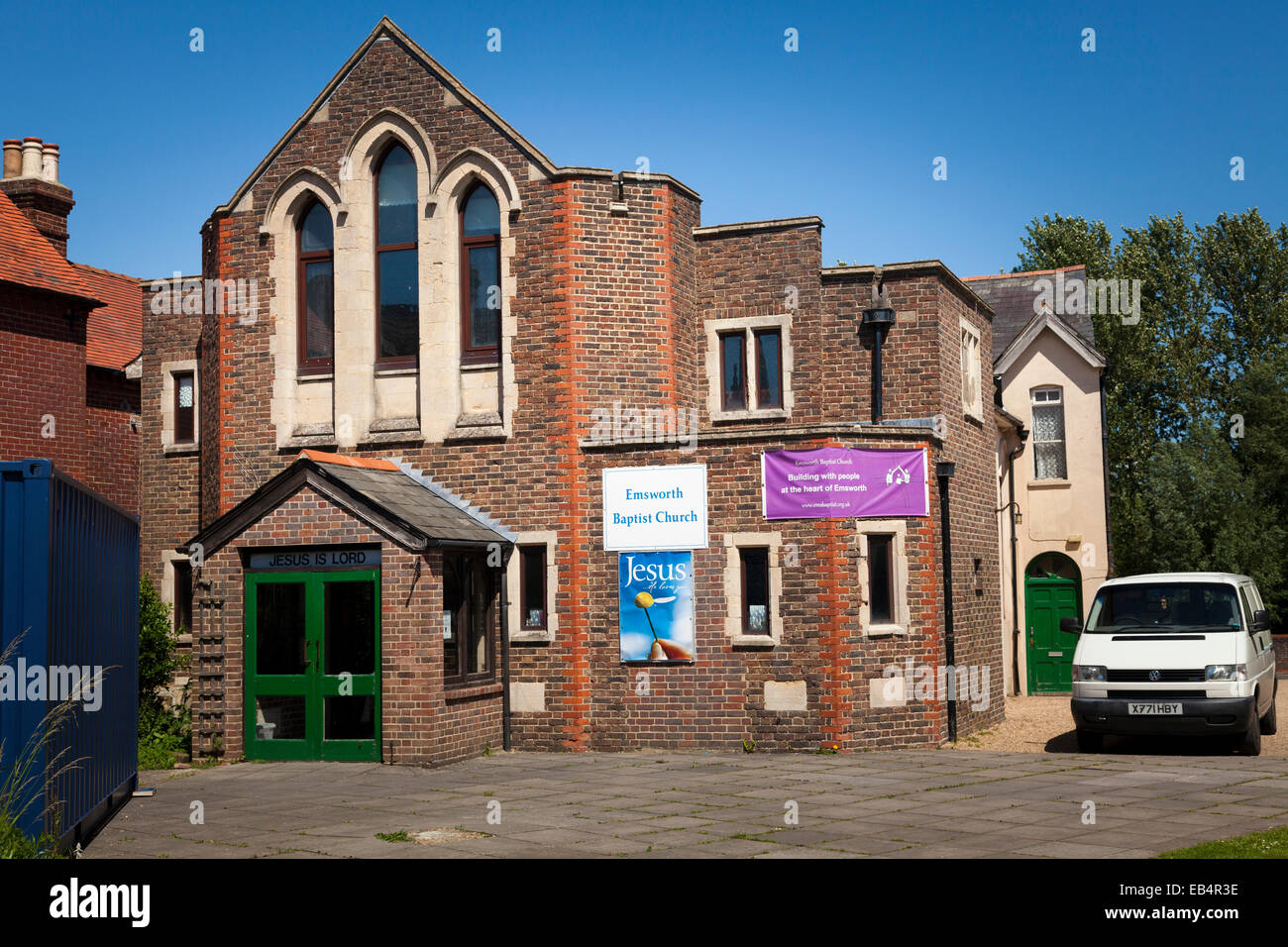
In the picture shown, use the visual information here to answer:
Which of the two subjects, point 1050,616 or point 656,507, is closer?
point 656,507

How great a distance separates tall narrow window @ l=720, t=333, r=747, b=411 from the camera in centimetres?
1989

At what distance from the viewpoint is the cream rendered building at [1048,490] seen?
26.8 metres

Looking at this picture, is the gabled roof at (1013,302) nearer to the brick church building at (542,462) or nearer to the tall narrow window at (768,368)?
the brick church building at (542,462)

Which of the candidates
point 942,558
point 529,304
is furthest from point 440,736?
point 942,558

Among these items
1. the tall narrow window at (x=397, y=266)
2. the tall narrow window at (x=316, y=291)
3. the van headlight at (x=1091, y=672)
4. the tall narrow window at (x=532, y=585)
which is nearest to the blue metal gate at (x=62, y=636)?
the tall narrow window at (x=532, y=585)

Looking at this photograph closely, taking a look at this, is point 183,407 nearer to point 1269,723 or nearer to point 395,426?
point 395,426

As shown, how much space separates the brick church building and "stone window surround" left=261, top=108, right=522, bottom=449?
0.05m

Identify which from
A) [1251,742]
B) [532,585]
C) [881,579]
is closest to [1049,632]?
[881,579]

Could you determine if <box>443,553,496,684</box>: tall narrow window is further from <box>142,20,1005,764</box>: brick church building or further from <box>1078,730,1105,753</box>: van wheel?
<box>1078,730,1105,753</box>: van wheel

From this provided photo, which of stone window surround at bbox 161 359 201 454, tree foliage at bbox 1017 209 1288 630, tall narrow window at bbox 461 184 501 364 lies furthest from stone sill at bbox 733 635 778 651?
tree foliage at bbox 1017 209 1288 630

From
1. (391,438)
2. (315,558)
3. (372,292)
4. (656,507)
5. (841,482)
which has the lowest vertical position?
(315,558)

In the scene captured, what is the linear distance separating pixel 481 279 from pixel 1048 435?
14.6 metres

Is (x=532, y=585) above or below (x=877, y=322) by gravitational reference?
below

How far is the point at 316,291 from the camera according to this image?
1977 cm
